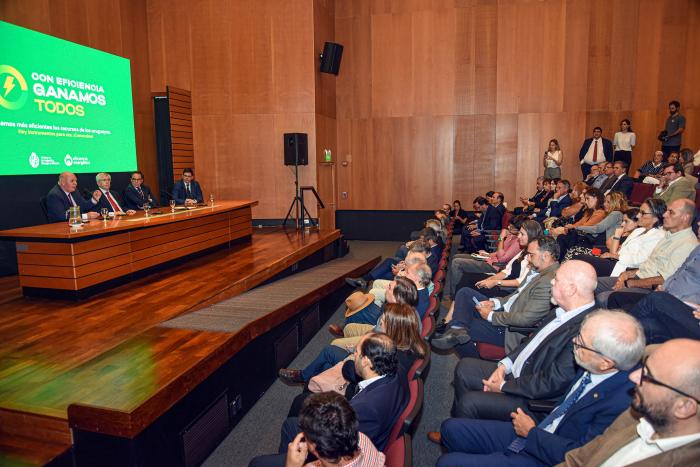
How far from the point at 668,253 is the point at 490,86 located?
7253 mm

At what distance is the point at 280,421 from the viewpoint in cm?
319

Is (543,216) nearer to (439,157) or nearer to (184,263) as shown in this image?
(439,157)

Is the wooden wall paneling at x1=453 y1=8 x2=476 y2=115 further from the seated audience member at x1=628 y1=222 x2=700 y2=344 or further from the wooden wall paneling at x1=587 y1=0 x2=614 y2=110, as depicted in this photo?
the seated audience member at x1=628 y1=222 x2=700 y2=344

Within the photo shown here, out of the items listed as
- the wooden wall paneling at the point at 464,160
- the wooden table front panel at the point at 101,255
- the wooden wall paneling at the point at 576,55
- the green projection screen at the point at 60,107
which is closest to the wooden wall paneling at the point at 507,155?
the wooden wall paneling at the point at 464,160

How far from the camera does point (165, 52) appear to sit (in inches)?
380

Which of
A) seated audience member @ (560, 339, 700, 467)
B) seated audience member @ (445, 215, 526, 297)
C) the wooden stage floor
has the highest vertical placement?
seated audience member @ (560, 339, 700, 467)

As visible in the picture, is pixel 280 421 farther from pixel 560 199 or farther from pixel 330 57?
pixel 330 57

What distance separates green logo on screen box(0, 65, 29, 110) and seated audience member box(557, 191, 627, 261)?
662cm

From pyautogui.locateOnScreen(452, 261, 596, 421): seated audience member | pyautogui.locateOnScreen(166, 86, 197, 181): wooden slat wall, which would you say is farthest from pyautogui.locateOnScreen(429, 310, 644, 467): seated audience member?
pyautogui.locateOnScreen(166, 86, 197, 181): wooden slat wall

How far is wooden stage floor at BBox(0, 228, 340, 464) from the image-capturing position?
8.58 ft

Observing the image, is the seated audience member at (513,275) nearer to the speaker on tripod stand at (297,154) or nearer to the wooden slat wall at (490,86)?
the speaker on tripod stand at (297,154)

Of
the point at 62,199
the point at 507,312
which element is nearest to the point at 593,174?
the point at 507,312

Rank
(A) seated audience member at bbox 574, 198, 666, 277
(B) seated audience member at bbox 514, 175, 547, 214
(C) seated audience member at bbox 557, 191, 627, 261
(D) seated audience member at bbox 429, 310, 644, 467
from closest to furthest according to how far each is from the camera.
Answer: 1. (D) seated audience member at bbox 429, 310, 644, 467
2. (A) seated audience member at bbox 574, 198, 666, 277
3. (C) seated audience member at bbox 557, 191, 627, 261
4. (B) seated audience member at bbox 514, 175, 547, 214

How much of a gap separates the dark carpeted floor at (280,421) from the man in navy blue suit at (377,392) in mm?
741
